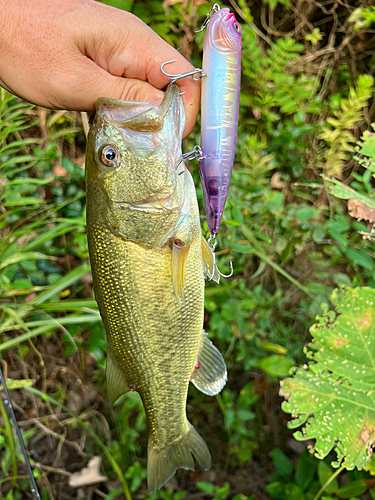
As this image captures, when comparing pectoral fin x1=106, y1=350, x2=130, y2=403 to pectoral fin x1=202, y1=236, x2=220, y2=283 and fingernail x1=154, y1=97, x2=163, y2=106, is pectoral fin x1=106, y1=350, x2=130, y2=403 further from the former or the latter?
fingernail x1=154, y1=97, x2=163, y2=106

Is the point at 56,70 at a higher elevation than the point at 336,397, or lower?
higher

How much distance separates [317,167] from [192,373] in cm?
234

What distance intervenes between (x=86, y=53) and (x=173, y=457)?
1.73 meters

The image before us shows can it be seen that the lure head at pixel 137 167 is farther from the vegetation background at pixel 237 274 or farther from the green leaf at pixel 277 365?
the green leaf at pixel 277 365

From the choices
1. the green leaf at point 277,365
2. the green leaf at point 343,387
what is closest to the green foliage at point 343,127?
the green leaf at point 343,387

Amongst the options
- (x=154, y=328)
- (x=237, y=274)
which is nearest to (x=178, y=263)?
(x=154, y=328)

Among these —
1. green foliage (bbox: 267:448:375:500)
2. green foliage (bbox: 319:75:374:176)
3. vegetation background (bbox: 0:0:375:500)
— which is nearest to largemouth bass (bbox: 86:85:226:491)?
vegetation background (bbox: 0:0:375:500)

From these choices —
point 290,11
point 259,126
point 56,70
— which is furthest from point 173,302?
point 290,11

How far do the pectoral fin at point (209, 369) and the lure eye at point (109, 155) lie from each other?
2.64ft

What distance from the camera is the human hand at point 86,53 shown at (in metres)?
1.24

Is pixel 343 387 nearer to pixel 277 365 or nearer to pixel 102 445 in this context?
pixel 277 365

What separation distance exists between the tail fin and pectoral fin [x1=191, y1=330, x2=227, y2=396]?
266 millimetres

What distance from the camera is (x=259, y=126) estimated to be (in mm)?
2936

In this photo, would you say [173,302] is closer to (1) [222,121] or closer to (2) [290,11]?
(1) [222,121]
